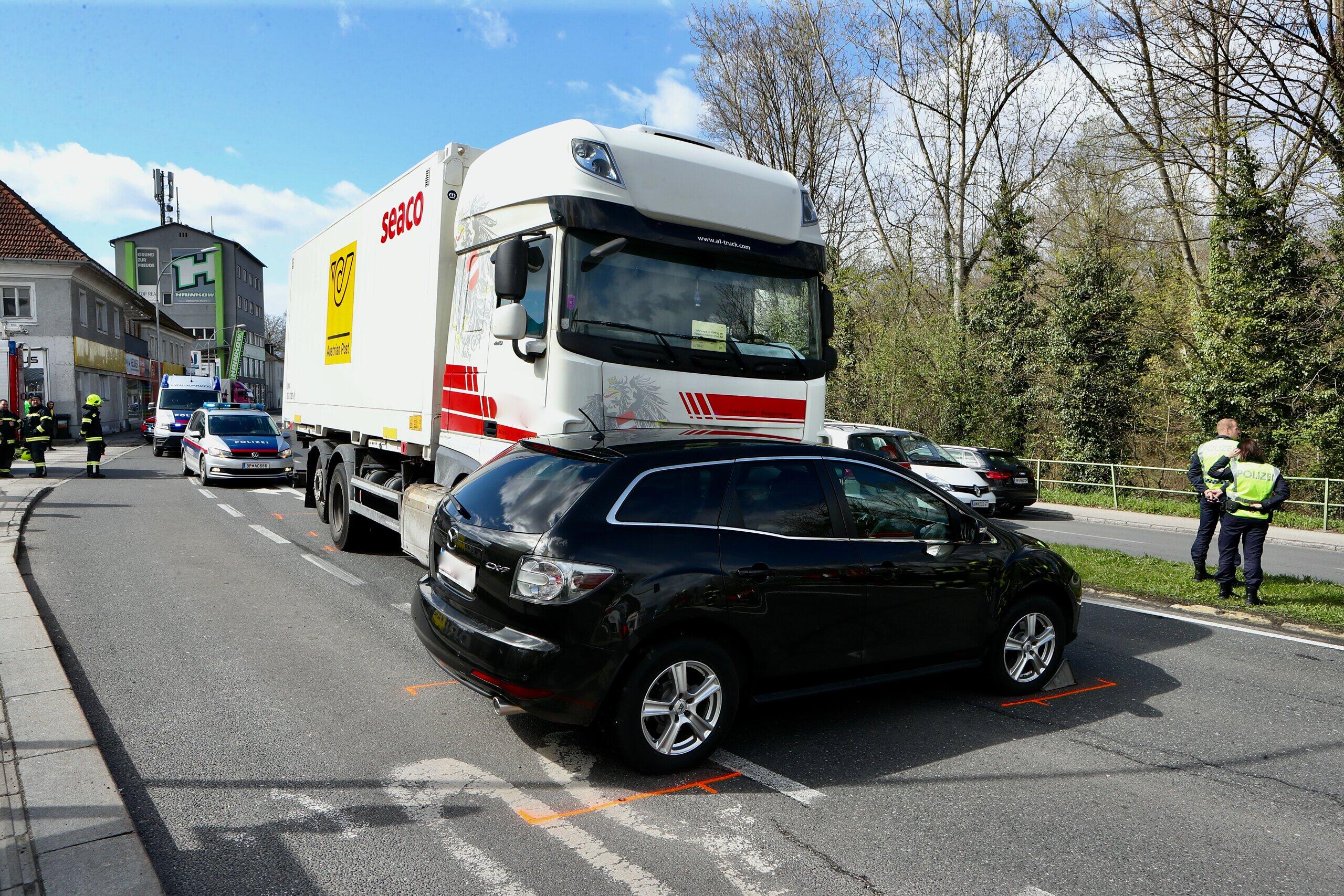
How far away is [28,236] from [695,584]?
43590 millimetres

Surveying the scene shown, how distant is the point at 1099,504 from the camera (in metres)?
21.5

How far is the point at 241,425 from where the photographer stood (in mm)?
19688

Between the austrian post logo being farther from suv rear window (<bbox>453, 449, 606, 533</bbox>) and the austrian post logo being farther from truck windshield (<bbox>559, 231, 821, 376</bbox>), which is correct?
suv rear window (<bbox>453, 449, 606, 533</bbox>)

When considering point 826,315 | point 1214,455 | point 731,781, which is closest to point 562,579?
point 731,781

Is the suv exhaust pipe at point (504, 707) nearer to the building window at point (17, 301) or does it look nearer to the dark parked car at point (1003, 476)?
the dark parked car at point (1003, 476)

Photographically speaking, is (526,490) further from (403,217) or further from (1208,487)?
(1208,487)

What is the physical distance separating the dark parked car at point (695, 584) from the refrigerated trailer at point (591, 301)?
0.78 m

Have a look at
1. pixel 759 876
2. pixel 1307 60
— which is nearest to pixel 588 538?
pixel 759 876

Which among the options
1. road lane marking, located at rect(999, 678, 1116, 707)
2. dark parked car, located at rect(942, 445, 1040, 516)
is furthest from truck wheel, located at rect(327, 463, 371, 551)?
dark parked car, located at rect(942, 445, 1040, 516)

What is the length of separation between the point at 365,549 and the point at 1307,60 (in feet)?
53.1

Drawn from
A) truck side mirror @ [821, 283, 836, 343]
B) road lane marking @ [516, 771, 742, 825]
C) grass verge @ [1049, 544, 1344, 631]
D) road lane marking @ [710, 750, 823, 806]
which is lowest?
road lane marking @ [516, 771, 742, 825]

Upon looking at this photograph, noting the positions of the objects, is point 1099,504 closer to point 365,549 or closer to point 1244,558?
point 1244,558

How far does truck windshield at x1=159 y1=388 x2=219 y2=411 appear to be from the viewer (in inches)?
1115

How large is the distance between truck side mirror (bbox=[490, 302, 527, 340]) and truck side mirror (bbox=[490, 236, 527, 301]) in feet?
0.14
